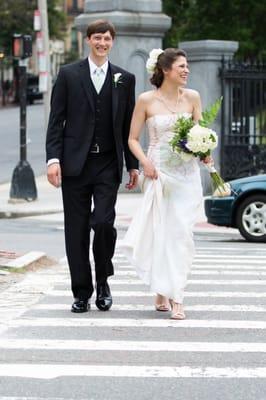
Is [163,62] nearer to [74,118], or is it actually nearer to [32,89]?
[74,118]

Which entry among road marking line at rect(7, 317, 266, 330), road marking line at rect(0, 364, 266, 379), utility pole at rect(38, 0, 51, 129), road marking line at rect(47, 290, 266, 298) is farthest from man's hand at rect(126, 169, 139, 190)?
utility pole at rect(38, 0, 51, 129)

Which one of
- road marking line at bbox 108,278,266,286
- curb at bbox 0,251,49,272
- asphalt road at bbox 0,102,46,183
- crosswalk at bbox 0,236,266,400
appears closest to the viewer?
crosswalk at bbox 0,236,266,400

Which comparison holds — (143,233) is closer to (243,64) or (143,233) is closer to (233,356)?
(233,356)

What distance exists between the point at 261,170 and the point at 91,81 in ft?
52.3

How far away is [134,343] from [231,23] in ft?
99.1

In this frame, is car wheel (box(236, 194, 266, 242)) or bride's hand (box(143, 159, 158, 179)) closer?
bride's hand (box(143, 159, 158, 179))

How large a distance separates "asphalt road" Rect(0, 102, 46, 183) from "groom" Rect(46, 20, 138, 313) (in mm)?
21487

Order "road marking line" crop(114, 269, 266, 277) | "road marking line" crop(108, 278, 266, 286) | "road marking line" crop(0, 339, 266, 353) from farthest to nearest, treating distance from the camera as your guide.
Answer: "road marking line" crop(114, 269, 266, 277) < "road marking line" crop(108, 278, 266, 286) < "road marking line" crop(0, 339, 266, 353)

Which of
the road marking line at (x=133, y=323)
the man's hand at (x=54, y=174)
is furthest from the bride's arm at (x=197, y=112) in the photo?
A: the road marking line at (x=133, y=323)

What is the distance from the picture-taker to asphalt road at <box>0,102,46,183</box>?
33625 millimetres

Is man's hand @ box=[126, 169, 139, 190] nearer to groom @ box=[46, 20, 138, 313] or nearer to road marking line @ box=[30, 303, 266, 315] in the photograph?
groom @ box=[46, 20, 138, 313]

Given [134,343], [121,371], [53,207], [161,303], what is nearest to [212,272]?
[161,303]

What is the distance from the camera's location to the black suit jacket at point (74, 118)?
26.4ft

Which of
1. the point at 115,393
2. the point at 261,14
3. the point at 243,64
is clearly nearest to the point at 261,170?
the point at 243,64
